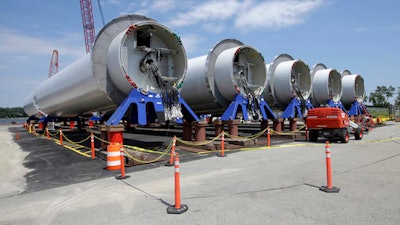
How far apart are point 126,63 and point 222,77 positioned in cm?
512

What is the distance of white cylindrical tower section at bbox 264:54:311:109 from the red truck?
151 inches

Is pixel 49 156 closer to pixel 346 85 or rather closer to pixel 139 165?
pixel 139 165

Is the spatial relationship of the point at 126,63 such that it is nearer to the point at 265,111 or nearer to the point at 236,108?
the point at 236,108

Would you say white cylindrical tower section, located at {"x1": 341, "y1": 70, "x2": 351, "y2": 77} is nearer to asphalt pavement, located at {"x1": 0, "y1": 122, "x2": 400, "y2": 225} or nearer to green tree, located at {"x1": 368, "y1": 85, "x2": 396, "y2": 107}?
asphalt pavement, located at {"x1": 0, "y1": 122, "x2": 400, "y2": 225}

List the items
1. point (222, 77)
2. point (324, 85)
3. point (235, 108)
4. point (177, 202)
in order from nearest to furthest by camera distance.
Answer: point (177, 202) → point (235, 108) → point (222, 77) → point (324, 85)

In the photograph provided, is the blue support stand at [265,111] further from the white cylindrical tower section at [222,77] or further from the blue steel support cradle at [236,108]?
the blue steel support cradle at [236,108]

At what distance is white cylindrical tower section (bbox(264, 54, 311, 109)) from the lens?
17.8 m

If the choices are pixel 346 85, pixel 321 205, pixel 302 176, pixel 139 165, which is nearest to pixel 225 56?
pixel 139 165

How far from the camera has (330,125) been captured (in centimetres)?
1338

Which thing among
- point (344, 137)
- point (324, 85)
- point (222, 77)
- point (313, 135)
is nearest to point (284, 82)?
point (313, 135)

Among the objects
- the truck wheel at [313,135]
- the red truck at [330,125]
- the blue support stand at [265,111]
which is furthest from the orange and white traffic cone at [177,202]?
the blue support stand at [265,111]

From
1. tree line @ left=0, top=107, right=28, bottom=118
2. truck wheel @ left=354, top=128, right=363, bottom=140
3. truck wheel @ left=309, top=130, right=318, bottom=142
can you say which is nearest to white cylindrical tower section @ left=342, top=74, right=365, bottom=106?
truck wheel @ left=354, top=128, right=363, bottom=140

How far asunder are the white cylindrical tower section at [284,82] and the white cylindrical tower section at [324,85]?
8.42 ft

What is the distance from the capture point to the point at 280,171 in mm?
7430
